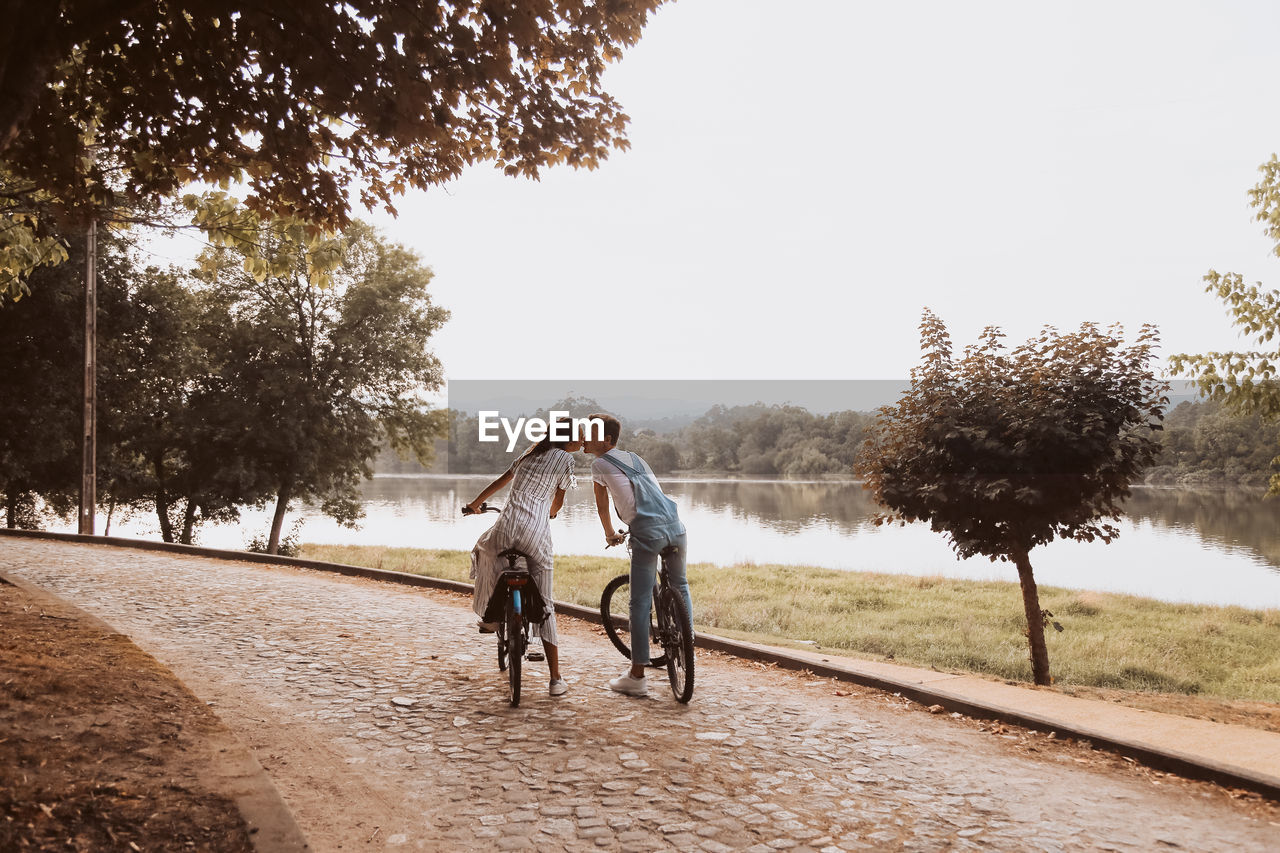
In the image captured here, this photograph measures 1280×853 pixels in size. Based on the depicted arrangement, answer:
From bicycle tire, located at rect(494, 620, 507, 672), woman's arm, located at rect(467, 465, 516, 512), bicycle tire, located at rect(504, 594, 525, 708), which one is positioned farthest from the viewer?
bicycle tire, located at rect(494, 620, 507, 672)

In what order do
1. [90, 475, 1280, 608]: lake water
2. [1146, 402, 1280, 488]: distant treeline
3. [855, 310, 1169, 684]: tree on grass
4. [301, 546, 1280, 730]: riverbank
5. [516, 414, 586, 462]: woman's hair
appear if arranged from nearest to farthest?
[516, 414, 586, 462]: woman's hair
[855, 310, 1169, 684]: tree on grass
[301, 546, 1280, 730]: riverbank
[90, 475, 1280, 608]: lake water
[1146, 402, 1280, 488]: distant treeline

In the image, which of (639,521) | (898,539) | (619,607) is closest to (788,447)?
(898,539)

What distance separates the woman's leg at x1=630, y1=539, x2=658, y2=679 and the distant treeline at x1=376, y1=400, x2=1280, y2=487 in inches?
1718

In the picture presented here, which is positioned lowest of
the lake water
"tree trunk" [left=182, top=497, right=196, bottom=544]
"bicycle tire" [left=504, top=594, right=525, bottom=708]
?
the lake water

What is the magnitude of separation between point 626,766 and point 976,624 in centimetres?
1439

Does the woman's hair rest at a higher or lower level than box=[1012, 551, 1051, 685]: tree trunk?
higher

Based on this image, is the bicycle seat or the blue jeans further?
the blue jeans

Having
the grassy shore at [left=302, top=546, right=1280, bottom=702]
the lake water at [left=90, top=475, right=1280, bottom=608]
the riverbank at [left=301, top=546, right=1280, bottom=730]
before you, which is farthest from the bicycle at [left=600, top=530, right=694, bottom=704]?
the lake water at [left=90, top=475, right=1280, bottom=608]

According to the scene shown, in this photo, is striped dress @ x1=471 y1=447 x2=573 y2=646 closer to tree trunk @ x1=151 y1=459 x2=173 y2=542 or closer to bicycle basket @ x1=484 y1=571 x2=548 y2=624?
bicycle basket @ x1=484 y1=571 x2=548 y2=624

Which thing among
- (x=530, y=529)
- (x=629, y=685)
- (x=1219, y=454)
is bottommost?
(x=629, y=685)

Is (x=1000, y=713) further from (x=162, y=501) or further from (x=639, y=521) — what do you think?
(x=162, y=501)

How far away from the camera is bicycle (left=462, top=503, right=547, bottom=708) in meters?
6.08

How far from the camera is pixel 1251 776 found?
494 cm

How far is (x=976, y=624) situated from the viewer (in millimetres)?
17625
